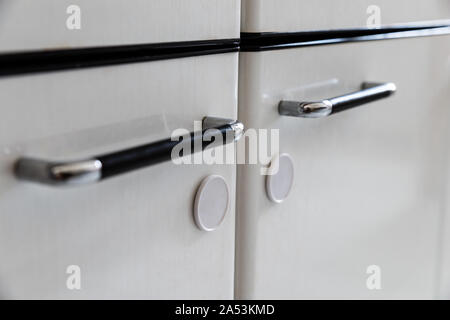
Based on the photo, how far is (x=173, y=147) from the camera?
16.6 inches

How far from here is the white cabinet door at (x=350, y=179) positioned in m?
0.55

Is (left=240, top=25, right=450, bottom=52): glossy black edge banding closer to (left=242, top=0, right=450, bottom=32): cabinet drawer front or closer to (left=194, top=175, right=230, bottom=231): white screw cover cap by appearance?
(left=242, top=0, right=450, bottom=32): cabinet drawer front

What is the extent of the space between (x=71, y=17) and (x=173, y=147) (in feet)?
0.35

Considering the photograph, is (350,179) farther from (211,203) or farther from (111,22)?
(111,22)

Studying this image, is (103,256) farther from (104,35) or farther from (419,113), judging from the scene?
(419,113)

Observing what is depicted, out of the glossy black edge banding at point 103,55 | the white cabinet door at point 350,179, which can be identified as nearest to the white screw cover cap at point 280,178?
the white cabinet door at point 350,179

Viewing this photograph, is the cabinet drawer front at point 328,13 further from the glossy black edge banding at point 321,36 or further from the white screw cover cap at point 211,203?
the white screw cover cap at point 211,203

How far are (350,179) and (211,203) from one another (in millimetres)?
204

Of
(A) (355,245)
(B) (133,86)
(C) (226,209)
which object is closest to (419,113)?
(A) (355,245)

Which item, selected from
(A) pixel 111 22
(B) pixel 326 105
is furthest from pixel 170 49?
(B) pixel 326 105

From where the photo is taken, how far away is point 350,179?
651mm

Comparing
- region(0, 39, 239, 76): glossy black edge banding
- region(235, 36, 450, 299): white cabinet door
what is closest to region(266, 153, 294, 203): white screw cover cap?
region(235, 36, 450, 299): white cabinet door

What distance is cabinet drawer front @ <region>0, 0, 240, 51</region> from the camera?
1.13ft

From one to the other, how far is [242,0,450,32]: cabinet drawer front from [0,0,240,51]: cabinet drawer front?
21 mm
